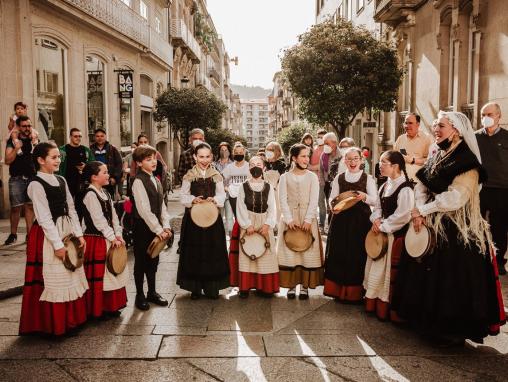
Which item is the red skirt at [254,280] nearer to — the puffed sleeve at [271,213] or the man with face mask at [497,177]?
the puffed sleeve at [271,213]

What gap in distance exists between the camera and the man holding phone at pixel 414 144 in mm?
7957

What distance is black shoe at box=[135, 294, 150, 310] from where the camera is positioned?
5777 millimetres

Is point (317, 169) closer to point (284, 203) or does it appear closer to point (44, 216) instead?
point (284, 203)

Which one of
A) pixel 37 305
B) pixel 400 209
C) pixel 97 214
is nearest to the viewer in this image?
pixel 37 305

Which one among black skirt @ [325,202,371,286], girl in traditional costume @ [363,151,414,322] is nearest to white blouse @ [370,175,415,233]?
girl in traditional costume @ [363,151,414,322]

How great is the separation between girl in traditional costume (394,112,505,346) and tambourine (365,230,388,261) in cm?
58

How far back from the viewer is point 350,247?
5934 millimetres

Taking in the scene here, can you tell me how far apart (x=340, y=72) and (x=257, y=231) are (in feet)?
36.2

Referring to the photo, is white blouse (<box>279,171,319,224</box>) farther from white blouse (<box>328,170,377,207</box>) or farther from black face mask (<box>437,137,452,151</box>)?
black face mask (<box>437,137,452,151</box>)

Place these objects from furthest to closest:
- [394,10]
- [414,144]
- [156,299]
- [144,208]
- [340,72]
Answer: [394,10], [340,72], [414,144], [156,299], [144,208]

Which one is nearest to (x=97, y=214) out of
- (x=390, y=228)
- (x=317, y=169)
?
(x=390, y=228)

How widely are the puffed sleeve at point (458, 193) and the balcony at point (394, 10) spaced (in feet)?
43.9

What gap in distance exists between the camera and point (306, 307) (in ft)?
19.4

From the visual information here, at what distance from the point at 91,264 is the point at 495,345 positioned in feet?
13.1
